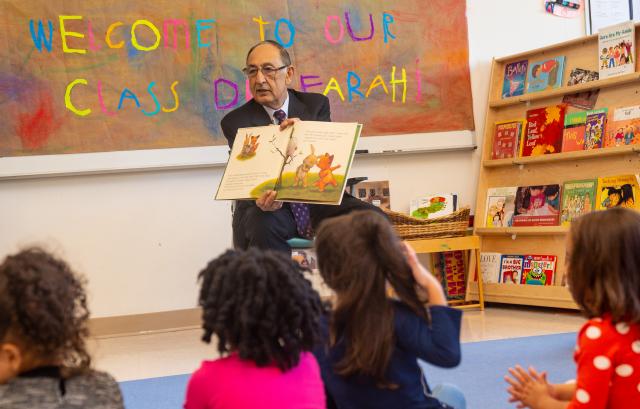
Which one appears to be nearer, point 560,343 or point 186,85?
point 560,343

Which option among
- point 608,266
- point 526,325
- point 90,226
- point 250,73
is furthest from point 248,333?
point 90,226

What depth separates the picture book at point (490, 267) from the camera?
14.9ft

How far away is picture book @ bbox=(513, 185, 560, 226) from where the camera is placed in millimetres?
4352

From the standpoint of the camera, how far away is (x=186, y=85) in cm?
435

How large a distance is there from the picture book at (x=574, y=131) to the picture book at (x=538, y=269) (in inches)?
25.5

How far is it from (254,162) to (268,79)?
495 mm

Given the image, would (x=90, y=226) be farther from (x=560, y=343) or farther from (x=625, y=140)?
(x=625, y=140)

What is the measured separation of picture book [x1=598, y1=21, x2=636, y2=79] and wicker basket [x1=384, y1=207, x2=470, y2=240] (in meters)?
1.11

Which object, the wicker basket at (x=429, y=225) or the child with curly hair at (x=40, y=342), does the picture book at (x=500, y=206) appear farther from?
the child with curly hair at (x=40, y=342)

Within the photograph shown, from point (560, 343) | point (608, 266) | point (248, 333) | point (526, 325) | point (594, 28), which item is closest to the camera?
point (248, 333)

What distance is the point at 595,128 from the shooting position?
4.19m

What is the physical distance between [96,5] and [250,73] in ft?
4.46

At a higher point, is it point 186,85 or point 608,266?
point 186,85

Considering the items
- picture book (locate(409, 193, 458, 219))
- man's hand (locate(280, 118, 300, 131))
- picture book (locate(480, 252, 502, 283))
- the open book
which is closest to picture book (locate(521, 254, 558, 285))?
picture book (locate(480, 252, 502, 283))
